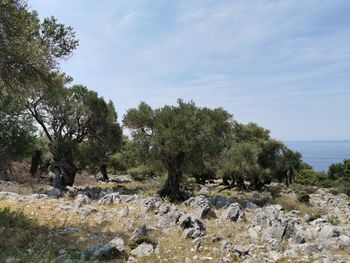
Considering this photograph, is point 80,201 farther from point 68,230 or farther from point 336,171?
point 336,171

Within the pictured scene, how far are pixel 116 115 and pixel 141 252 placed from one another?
25.9 m

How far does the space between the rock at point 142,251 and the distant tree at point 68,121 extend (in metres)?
21.2

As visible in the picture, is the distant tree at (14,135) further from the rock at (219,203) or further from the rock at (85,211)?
the rock at (219,203)

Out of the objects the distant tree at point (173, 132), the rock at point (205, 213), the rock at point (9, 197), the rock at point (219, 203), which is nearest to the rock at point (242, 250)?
the rock at point (205, 213)

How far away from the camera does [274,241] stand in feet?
43.8

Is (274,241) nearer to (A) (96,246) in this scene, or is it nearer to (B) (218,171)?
(A) (96,246)

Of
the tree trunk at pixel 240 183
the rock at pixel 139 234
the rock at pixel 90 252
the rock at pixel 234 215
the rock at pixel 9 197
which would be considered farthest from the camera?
the tree trunk at pixel 240 183

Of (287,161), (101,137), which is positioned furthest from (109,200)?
(287,161)

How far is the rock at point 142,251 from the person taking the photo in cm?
1141

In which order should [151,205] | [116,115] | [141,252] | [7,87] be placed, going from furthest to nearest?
[116,115]
[151,205]
[7,87]
[141,252]

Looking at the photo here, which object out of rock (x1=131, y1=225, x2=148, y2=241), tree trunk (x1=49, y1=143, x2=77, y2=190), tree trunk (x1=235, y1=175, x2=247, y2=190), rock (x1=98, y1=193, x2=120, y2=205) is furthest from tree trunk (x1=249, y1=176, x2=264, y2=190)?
rock (x1=131, y1=225, x2=148, y2=241)

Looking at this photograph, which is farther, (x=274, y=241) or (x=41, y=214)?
(x=41, y=214)

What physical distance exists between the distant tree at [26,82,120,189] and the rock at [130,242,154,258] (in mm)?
21155

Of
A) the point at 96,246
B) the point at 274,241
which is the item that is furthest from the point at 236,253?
the point at 96,246
